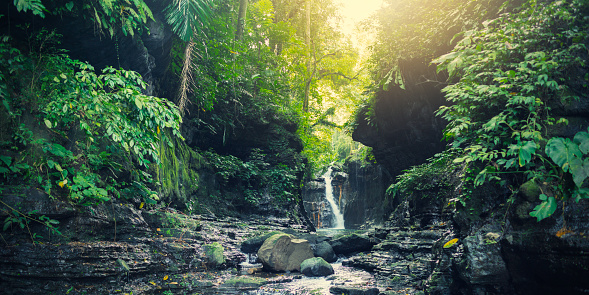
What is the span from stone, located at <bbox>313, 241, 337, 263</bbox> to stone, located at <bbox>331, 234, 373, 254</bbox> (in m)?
0.57

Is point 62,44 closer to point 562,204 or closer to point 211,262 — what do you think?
point 211,262

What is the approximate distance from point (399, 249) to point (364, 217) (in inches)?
592

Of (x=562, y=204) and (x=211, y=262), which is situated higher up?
(x=562, y=204)

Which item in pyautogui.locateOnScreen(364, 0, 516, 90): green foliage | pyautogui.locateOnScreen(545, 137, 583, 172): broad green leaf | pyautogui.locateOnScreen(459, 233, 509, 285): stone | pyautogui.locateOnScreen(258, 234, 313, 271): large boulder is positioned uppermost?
pyautogui.locateOnScreen(364, 0, 516, 90): green foliage

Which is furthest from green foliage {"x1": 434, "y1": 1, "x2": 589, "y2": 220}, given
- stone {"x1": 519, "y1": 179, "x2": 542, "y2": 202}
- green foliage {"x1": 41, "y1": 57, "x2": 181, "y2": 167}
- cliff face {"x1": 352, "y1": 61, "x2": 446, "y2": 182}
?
cliff face {"x1": 352, "y1": 61, "x2": 446, "y2": 182}

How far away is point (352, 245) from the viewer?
11164 mm

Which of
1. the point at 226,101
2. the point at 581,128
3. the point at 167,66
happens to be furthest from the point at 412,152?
the point at 167,66

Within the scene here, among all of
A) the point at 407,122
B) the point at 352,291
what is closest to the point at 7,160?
the point at 352,291

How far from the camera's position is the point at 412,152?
582 inches

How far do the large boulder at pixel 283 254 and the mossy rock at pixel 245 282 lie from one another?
3.78 feet

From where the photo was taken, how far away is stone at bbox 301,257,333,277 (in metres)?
8.35

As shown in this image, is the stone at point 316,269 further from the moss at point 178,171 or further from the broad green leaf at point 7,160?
the broad green leaf at point 7,160

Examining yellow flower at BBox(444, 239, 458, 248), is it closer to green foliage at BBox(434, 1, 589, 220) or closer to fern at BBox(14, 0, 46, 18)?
green foliage at BBox(434, 1, 589, 220)

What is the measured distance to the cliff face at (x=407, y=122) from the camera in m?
12.3
